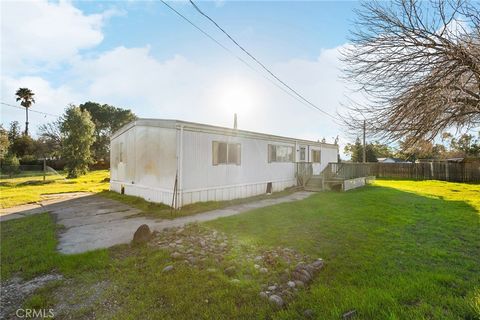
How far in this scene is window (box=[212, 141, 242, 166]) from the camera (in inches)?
372

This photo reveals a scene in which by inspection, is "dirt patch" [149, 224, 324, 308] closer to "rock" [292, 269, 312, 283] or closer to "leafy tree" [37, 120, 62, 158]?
"rock" [292, 269, 312, 283]

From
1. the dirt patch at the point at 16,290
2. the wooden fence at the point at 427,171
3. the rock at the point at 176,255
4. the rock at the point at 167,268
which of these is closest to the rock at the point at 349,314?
the rock at the point at 167,268

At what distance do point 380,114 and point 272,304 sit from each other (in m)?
3.76

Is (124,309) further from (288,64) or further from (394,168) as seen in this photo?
→ (394,168)

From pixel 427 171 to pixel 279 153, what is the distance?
14.8m

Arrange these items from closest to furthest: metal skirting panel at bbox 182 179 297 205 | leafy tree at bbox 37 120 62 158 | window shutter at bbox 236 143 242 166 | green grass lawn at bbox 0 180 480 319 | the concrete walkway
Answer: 1. green grass lawn at bbox 0 180 480 319
2. the concrete walkway
3. metal skirting panel at bbox 182 179 297 205
4. window shutter at bbox 236 143 242 166
5. leafy tree at bbox 37 120 62 158

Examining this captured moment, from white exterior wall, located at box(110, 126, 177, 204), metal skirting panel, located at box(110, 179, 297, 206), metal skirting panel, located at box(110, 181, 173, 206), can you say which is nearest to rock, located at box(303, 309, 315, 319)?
metal skirting panel, located at box(110, 179, 297, 206)

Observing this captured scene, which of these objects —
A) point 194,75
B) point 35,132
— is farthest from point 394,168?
point 35,132

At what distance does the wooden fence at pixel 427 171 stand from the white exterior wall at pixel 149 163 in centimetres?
1097

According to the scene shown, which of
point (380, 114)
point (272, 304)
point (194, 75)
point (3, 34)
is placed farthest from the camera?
point (194, 75)

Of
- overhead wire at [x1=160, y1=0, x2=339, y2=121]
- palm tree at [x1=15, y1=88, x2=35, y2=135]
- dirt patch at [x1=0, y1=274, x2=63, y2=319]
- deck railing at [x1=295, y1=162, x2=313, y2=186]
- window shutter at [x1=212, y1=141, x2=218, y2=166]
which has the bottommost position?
dirt patch at [x1=0, y1=274, x2=63, y2=319]

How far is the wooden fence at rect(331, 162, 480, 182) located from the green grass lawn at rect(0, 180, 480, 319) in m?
10.1

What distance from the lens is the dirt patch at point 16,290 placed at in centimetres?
297

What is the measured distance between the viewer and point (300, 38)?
8.63 meters
